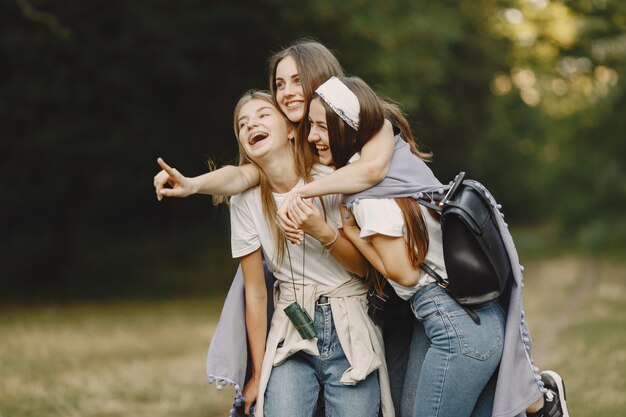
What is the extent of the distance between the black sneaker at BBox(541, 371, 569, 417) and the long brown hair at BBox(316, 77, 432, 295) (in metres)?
0.92

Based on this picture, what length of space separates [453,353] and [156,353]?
30.0 feet

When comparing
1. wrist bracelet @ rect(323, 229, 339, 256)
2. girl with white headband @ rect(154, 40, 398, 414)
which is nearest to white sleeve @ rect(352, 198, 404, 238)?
wrist bracelet @ rect(323, 229, 339, 256)

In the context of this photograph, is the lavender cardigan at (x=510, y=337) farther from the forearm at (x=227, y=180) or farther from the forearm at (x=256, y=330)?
the forearm at (x=256, y=330)

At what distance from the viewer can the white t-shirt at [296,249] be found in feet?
12.3

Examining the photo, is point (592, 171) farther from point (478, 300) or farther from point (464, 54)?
point (478, 300)

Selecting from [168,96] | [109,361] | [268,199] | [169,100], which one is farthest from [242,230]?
[169,100]

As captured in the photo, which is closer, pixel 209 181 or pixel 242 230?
pixel 209 181

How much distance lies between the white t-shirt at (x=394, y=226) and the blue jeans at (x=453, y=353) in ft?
0.20

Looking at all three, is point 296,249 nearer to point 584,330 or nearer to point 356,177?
point 356,177

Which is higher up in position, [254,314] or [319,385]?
[254,314]

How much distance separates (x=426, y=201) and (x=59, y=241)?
18.0 meters

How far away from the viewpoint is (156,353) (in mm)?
11898

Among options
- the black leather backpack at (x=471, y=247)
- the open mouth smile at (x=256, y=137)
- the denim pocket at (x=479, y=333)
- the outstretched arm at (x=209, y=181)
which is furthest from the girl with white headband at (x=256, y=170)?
the denim pocket at (x=479, y=333)

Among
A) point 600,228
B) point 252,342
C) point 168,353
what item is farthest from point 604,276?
point 252,342
